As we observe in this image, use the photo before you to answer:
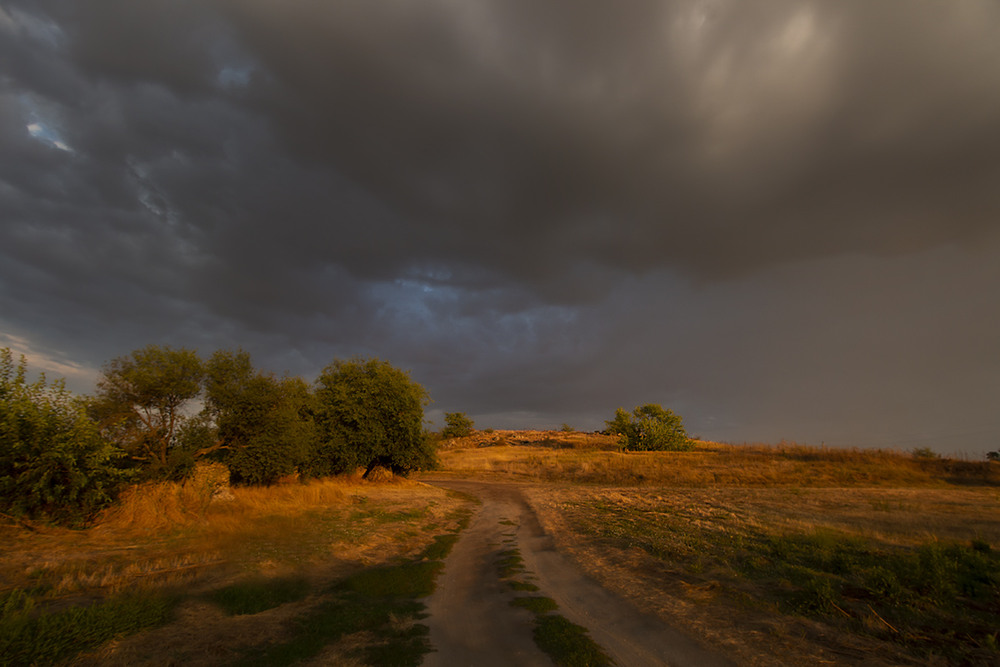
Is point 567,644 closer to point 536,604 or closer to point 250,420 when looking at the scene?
point 536,604

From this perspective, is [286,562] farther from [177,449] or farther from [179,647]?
[177,449]

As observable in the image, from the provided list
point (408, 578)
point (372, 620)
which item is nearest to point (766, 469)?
point (408, 578)

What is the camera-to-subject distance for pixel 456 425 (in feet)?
374

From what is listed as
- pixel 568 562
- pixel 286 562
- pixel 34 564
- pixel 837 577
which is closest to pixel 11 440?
pixel 34 564

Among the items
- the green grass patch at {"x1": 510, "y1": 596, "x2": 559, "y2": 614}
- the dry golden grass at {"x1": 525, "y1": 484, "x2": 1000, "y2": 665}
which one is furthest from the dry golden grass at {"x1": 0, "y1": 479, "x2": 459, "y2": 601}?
the dry golden grass at {"x1": 525, "y1": 484, "x2": 1000, "y2": 665}

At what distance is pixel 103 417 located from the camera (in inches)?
693

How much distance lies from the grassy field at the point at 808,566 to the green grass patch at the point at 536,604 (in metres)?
2.28

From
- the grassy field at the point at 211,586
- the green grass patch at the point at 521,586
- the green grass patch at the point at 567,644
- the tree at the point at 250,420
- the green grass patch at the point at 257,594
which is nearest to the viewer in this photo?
the grassy field at the point at 211,586

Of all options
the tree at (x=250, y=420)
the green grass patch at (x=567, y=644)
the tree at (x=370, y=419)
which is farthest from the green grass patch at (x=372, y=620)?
the tree at (x=370, y=419)

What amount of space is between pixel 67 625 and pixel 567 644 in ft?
30.5

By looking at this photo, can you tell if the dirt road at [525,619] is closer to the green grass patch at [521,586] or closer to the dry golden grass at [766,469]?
the green grass patch at [521,586]

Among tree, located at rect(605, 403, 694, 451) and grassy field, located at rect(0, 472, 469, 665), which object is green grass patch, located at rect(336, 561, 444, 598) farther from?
tree, located at rect(605, 403, 694, 451)

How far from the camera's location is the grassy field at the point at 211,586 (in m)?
7.68

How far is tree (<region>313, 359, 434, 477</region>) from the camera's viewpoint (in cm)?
3475
